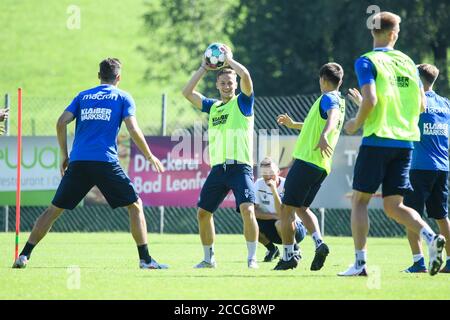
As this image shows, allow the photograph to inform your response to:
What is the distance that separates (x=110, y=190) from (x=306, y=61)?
20006 millimetres

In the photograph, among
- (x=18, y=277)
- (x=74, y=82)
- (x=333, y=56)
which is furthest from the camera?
(x=74, y=82)

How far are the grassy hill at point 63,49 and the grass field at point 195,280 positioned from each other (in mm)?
28304

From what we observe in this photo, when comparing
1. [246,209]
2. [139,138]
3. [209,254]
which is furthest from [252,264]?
[139,138]

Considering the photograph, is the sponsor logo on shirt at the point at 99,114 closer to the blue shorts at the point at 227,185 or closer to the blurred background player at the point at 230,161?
the blurred background player at the point at 230,161

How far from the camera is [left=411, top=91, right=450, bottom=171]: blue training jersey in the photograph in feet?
35.0

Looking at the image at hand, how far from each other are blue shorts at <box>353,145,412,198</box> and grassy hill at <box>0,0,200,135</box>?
31879mm

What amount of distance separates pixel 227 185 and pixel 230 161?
0.87ft

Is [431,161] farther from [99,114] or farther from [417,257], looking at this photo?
[99,114]

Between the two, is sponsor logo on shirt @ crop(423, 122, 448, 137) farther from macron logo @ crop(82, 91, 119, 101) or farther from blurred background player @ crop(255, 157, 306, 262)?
macron logo @ crop(82, 91, 119, 101)

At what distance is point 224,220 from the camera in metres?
20.4

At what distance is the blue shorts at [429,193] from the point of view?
10625 millimetres
